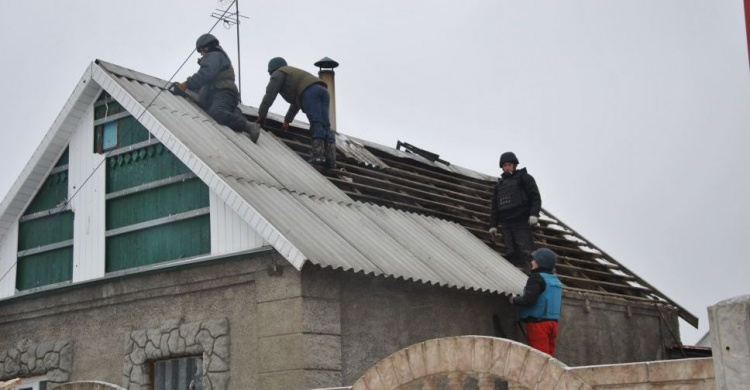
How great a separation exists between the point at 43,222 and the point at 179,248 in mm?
3075

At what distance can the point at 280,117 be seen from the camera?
16219mm

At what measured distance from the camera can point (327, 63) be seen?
18844 millimetres

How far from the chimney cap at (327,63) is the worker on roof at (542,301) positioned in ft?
25.8

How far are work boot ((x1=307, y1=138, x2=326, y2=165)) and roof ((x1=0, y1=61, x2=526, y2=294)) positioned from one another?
19 centimetres

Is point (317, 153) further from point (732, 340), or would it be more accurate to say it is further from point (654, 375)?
point (732, 340)

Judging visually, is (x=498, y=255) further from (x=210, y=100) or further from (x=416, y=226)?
(x=210, y=100)

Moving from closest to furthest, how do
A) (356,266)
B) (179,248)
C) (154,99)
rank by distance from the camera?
(356,266), (179,248), (154,99)

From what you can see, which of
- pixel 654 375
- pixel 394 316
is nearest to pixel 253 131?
pixel 394 316

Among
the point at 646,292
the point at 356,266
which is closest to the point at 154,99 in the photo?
the point at 356,266

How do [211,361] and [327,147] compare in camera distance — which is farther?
[327,147]

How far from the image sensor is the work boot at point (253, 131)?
1366 cm

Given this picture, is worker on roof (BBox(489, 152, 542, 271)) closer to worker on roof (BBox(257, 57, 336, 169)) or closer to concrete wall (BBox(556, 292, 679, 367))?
concrete wall (BBox(556, 292, 679, 367))

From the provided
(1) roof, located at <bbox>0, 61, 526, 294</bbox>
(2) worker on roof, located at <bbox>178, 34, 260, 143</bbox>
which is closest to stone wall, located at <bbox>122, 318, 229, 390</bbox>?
(1) roof, located at <bbox>0, 61, 526, 294</bbox>

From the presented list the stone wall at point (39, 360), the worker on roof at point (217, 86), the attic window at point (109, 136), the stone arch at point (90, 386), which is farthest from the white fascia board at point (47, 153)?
the stone arch at point (90, 386)
